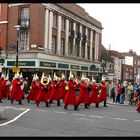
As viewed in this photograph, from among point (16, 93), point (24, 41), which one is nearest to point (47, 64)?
point (24, 41)

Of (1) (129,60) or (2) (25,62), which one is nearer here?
(2) (25,62)

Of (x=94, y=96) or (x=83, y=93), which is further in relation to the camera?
(x=94, y=96)

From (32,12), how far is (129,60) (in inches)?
2816

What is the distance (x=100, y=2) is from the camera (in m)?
1.46

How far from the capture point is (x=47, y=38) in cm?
3891

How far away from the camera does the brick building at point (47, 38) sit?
37.7 meters

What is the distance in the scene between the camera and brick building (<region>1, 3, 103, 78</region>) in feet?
124

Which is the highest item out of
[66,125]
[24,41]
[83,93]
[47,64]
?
[24,41]

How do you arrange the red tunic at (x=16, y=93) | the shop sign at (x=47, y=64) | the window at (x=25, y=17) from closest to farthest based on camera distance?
the red tunic at (x=16, y=93)
the shop sign at (x=47, y=64)
the window at (x=25, y=17)

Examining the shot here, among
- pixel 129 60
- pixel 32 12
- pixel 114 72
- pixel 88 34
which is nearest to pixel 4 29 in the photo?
pixel 32 12

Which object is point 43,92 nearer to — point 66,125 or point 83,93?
point 83,93

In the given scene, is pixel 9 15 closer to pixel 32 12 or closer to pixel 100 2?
pixel 32 12

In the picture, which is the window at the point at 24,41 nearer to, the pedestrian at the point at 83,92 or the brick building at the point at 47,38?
the brick building at the point at 47,38

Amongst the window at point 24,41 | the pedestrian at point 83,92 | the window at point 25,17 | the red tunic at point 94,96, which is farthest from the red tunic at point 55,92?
the window at point 25,17
